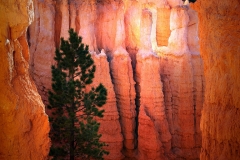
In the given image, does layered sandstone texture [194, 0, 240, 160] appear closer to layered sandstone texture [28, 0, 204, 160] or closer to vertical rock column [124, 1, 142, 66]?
layered sandstone texture [28, 0, 204, 160]

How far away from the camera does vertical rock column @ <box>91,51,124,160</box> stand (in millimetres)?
14617

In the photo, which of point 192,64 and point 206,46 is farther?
point 192,64

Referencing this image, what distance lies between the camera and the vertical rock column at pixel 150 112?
47.4 ft

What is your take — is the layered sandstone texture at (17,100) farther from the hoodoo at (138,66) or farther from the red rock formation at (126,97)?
the red rock formation at (126,97)

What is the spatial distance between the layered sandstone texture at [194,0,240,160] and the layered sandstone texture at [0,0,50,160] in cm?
431

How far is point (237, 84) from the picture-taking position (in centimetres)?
606

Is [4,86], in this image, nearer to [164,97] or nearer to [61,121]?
[61,121]

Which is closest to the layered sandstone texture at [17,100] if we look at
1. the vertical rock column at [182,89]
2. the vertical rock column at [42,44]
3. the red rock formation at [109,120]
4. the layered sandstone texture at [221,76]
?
the layered sandstone texture at [221,76]

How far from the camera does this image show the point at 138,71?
15.7 m

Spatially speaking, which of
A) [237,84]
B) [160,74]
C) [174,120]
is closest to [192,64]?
[160,74]

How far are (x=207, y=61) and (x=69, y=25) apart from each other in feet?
34.0

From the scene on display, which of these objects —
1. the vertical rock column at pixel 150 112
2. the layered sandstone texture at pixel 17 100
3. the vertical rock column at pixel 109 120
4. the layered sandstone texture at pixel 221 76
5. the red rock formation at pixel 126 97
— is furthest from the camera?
the red rock formation at pixel 126 97

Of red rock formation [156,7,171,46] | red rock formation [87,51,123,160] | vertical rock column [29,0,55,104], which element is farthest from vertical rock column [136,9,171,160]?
vertical rock column [29,0,55,104]

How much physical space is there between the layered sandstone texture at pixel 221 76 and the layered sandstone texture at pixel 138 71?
765 centimetres
